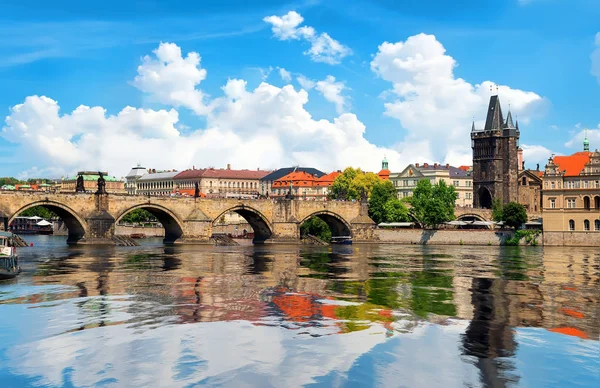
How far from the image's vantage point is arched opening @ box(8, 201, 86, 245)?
2680 inches

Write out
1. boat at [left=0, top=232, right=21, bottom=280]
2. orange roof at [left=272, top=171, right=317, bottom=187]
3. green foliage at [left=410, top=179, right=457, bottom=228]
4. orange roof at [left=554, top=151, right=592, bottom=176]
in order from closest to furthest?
boat at [left=0, top=232, right=21, bottom=280] → orange roof at [left=554, top=151, right=592, bottom=176] → green foliage at [left=410, top=179, right=457, bottom=228] → orange roof at [left=272, top=171, right=317, bottom=187]

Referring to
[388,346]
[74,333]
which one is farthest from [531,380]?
[74,333]

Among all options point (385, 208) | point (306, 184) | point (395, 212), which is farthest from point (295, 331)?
point (306, 184)

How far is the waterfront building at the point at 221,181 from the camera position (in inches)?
7160

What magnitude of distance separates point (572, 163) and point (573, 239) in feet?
56.2

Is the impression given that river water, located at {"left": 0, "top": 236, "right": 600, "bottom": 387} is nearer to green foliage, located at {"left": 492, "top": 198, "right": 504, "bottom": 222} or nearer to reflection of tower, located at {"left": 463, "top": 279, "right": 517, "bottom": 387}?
reflection of tower, located at {"left": 463, "top": 279, "right": 517, "bottom": 387}

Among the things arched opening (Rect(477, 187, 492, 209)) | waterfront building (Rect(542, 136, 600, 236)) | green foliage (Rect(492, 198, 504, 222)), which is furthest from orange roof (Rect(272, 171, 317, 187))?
waterfront building (Rect(542, 136, 600, 236))

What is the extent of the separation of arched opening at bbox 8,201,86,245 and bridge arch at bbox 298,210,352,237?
86.2 feet

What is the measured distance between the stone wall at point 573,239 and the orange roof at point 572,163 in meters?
11.3

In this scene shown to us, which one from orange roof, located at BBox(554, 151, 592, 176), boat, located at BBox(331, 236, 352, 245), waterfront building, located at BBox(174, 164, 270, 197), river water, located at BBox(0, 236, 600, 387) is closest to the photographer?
river water, located at BBox(0, 236, 600, 387)

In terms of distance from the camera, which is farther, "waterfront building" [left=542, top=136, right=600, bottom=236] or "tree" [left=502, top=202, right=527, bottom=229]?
"tree" [left=502, top=202, right=527, bottom=229]

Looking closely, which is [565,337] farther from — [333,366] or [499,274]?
[499,274]

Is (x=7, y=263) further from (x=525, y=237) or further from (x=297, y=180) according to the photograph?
(x=297, y=180)

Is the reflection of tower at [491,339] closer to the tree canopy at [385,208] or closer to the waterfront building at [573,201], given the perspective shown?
the waterfront building at [573,201]
